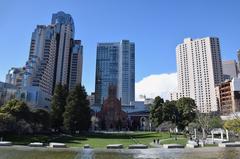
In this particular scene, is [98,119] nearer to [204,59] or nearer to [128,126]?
[128,126]

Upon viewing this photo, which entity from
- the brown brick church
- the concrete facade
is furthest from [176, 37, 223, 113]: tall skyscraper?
the brown brick church

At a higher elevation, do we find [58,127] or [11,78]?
[11,78]

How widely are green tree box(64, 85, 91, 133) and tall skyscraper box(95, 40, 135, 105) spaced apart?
114134 millimetres

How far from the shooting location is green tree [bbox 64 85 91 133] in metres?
63.9

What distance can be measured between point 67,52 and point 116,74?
4287 centimetres

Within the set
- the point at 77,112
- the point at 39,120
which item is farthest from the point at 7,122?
A: the point at 77,112

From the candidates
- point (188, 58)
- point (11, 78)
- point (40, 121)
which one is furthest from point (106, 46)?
point (40, 121)

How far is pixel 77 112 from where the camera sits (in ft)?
212

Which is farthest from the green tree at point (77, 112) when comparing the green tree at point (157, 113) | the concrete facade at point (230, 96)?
the concrete facade at point (230, 96)

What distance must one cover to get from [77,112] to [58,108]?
8147 millimetres

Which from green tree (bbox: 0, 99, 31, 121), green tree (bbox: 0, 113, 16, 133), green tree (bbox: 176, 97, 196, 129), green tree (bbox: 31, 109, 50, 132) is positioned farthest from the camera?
green tree (bbox: 176, 97, 196, 129)

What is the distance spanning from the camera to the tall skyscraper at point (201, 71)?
5974 inches

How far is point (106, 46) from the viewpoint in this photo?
197000mm

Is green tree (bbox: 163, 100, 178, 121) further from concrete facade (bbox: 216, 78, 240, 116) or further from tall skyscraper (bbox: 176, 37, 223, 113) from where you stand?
tall skyscraper (bbox: 176, 37, 223, 113)
